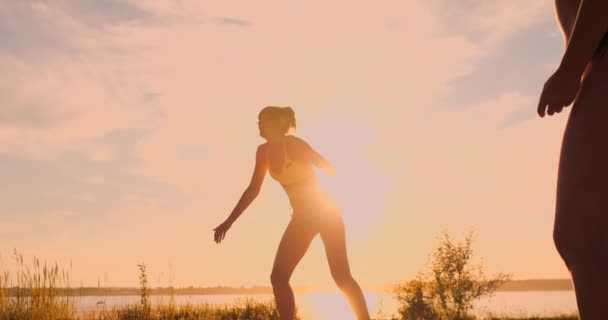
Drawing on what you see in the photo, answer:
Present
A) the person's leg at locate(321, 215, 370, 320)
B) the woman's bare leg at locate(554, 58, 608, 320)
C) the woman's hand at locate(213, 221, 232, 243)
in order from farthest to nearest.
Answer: the woman's hand at locate(213, 221, 232, 243)
the person's leg at locate(321, 215, 370, 320)
the woman's bare leg at locate(554, 58, 608, 320)

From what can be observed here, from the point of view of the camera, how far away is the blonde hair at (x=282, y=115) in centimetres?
615

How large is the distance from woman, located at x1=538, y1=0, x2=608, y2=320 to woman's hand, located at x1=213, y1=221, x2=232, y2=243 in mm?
4352

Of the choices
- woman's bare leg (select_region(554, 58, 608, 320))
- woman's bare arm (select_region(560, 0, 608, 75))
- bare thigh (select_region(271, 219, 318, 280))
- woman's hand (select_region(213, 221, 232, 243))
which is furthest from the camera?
woman's hand (select_region(213, 221, 232, 243))

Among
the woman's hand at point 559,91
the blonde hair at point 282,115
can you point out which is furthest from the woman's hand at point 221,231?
the woman's hand at point 559,91

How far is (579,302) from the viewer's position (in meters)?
1.77

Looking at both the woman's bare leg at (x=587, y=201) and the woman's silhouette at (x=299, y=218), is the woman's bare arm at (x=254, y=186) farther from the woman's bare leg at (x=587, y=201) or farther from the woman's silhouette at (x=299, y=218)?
the woman's bare leg at (x=587, y=201)

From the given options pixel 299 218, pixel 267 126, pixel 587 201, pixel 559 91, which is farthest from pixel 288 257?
pixel 587 201

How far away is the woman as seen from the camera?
170cm

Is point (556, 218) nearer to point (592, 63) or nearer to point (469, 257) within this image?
point (592, 63)

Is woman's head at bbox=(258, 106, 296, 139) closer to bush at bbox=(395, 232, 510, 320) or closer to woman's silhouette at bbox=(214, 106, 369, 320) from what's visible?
woman's silhouette at bbox=(214, 106, 369, 320)

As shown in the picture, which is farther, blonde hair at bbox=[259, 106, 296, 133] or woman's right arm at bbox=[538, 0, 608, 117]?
blonde hair at bbox=[259, 106, 296, 133]

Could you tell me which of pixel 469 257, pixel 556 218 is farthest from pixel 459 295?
pixel 556 218

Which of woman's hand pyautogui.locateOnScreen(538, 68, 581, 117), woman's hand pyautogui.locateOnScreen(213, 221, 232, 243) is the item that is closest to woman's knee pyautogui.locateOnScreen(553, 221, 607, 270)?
woman's hand pyautogui.locateOnScreen(538, 68, 581, 117)

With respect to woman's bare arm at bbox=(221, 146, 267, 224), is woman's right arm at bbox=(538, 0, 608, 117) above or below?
below
